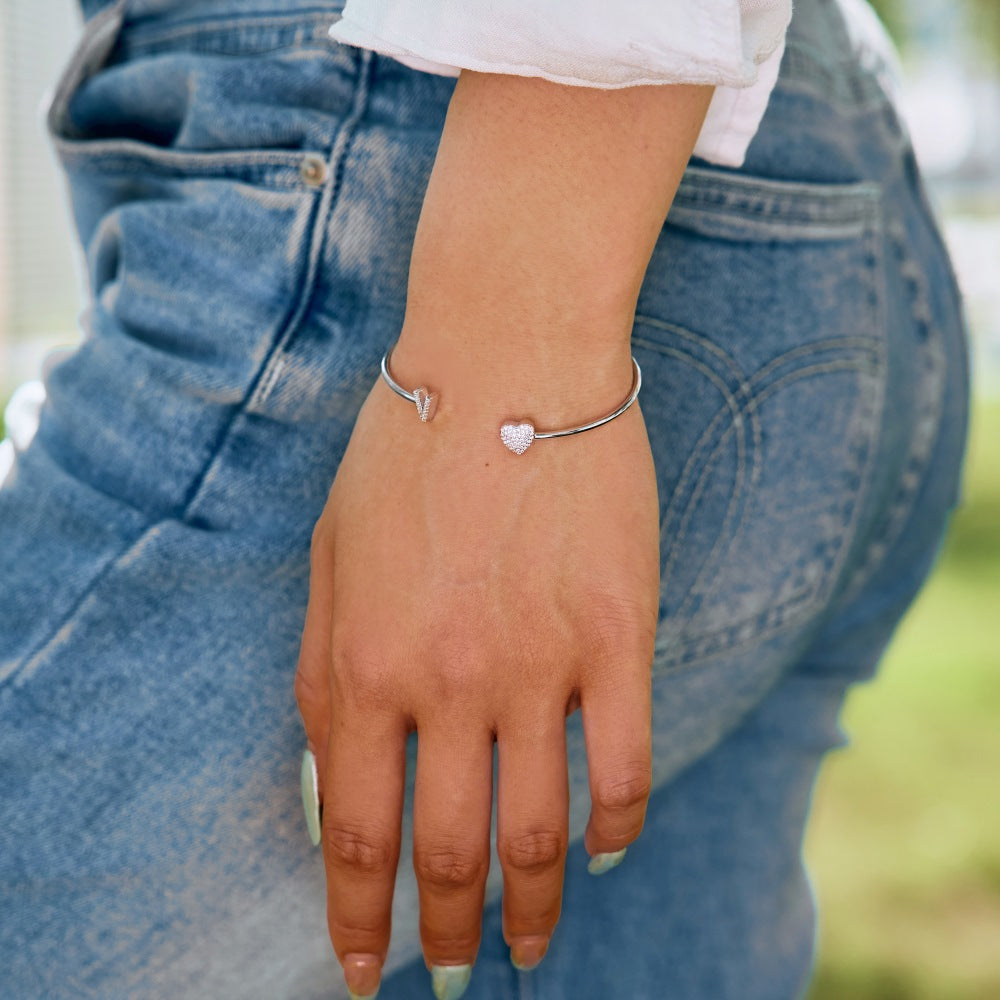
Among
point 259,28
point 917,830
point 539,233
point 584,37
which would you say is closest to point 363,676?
point 539,233

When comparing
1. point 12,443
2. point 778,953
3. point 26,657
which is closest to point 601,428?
point 26,657

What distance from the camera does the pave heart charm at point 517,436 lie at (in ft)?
2.07

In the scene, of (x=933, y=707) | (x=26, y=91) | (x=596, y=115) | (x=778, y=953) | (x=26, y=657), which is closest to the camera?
(x=596, y=115)

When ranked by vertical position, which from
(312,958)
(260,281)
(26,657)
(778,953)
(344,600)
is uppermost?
(260,281)

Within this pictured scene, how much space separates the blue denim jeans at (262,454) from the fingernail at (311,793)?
1.7 inches

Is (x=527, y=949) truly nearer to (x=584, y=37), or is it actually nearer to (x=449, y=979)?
(x=449, y=979)

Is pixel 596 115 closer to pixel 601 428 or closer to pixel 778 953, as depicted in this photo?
pixel 601 428

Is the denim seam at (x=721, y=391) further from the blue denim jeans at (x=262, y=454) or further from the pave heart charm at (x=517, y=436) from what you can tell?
the pave heart charm at (x=517, y=436)

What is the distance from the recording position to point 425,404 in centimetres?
64

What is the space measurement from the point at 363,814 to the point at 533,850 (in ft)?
0.36

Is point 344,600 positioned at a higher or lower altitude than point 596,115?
lower

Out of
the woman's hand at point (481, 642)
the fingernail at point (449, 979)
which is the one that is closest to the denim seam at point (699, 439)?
the woman's hand at point (481, 642)

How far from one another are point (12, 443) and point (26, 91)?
7.30 metres

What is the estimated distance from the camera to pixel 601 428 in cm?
66
